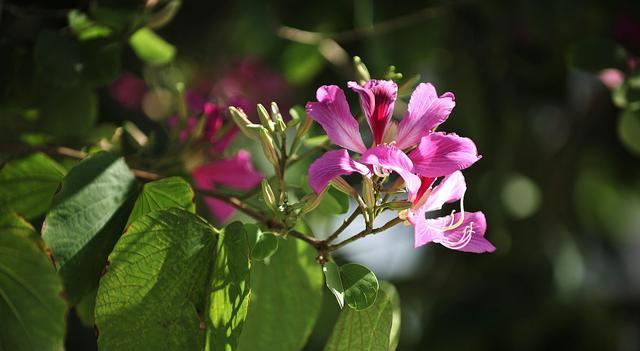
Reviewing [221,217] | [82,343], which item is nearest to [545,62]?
[221,217]

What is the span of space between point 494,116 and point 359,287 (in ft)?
4.05

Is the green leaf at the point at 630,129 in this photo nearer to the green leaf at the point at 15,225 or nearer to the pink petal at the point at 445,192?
the pink petal at the point at 445,192

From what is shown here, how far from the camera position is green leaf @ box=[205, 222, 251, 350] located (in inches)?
27.9

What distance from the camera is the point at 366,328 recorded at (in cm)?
77

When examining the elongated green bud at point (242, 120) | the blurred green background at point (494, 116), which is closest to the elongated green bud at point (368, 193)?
the elongated green bud at point (242, 120)

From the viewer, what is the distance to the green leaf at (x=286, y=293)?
891mm

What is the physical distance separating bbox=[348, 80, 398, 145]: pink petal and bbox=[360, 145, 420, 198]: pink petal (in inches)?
2.3

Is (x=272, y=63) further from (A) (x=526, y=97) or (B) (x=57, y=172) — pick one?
(B) (x=57, y=172)

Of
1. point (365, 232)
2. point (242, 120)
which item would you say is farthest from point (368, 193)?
point (242, 120)

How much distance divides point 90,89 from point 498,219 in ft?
3.39

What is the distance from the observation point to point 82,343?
1598mm

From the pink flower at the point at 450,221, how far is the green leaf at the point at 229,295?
143 millimetres

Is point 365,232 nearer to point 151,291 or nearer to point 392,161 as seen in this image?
point 392,161

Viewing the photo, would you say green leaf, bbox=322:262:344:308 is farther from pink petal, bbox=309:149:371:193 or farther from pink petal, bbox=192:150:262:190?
pink petal, bbox=192:150:262:190
